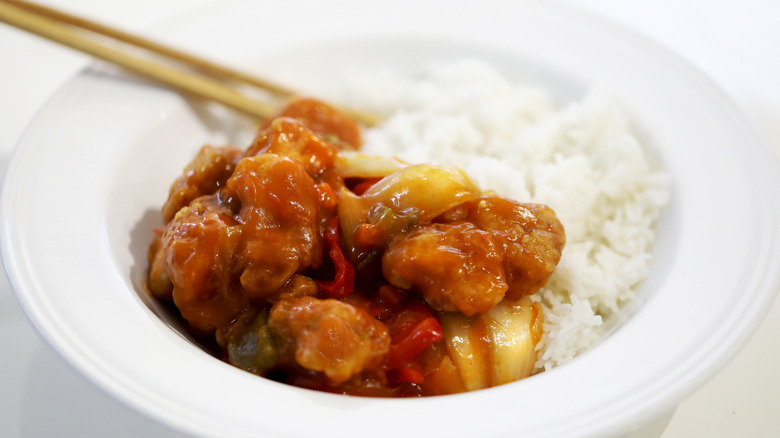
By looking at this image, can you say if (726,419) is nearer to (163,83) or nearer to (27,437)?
(27,437)

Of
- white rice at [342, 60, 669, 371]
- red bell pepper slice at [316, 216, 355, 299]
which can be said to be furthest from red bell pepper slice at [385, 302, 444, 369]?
white rice at [342, 60, 669, 371]

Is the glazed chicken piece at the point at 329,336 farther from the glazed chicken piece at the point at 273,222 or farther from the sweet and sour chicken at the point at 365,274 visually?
the glazed chicken piece at the point at 273,222

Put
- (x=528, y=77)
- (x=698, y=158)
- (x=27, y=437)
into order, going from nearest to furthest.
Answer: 1. (x=27, y=437)
2. (x=698, y=158)
3. (x=528, y=77)

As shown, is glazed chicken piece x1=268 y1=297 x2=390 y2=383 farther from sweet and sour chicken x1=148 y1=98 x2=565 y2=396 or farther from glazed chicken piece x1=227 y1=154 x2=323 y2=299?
glazed chicken piece x1=227 y1=154 x2=323 y2=299

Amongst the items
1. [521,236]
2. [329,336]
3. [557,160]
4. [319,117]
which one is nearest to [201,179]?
[319,117]

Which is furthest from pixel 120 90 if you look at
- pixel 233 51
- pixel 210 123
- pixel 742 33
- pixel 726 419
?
pixel 742 33

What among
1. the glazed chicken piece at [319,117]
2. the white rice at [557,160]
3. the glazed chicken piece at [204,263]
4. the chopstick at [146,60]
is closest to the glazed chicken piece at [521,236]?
Answer: the white rice at [557,160]
